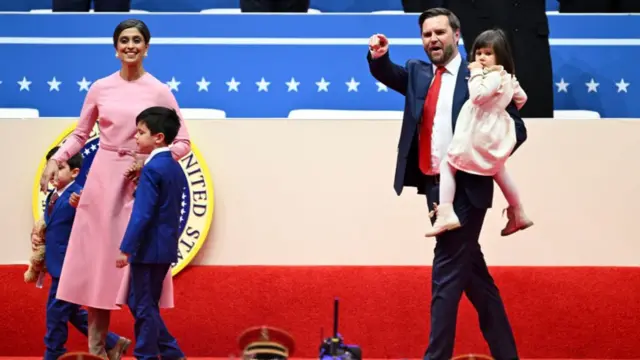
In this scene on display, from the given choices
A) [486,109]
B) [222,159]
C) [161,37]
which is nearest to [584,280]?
[486,109]

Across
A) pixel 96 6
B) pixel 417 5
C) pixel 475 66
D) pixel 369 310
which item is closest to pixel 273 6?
pixel 417 5

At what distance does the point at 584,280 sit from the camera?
4.97 metres

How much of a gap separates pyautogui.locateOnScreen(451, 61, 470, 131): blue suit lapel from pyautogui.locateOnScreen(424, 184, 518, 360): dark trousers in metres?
0.27

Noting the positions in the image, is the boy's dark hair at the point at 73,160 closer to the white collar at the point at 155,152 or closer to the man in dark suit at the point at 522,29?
the white collar at the point at 155,152

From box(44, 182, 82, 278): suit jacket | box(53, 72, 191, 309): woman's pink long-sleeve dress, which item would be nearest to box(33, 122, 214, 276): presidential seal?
box(44, 182, 82, 278): suit jacket

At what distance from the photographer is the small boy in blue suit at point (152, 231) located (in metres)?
3.97

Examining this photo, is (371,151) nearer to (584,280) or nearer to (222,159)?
(222,159)

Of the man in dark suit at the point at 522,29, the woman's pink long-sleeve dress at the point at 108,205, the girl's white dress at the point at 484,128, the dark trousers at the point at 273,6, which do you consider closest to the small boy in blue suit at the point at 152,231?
the woman's pink long-sleeve dress at the point at 108,205

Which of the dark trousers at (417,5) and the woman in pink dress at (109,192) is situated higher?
the dark trousers at (417,5)

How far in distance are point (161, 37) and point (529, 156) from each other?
2218mm

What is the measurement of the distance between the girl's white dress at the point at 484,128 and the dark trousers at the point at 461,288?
0.49 feet

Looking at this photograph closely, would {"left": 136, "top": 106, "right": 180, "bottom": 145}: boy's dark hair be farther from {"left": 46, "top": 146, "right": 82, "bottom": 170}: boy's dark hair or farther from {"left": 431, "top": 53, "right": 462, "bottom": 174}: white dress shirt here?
{"left": 431, "top": 53, "right": 462, "bottom": 174}: white dress shirt

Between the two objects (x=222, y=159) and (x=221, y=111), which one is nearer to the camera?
(x=222, y=159)

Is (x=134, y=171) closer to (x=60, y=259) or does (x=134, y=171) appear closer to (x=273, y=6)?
(x=60, y=259)
